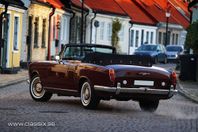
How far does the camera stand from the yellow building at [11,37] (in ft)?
106

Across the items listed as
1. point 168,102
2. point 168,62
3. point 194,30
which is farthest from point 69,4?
point 168,102

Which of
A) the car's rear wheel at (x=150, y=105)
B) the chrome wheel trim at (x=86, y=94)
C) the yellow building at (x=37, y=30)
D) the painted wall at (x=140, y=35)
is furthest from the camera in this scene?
the painted wall at (x=140, y=35)

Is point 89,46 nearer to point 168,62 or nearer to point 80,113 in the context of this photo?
point 80,113

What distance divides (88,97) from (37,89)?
240 centimetres

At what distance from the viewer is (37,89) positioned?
59.5ft

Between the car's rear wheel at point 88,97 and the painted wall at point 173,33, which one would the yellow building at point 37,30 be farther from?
the painted wall at point 173,33

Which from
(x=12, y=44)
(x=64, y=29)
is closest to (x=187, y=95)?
(x=12, y=44)

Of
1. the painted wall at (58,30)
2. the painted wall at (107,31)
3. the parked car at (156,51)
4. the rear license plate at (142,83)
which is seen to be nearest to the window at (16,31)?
the painted wall at (58,30)

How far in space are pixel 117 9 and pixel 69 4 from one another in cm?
1516

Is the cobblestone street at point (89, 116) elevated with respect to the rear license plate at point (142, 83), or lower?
lower

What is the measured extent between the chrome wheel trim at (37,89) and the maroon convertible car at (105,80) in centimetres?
7

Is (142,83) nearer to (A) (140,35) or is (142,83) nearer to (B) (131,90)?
(B) (131,90)

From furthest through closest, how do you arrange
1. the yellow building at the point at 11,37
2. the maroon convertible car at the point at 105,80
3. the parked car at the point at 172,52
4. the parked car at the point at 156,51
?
1. the parked car at the point at 172,52
2. the parked car at the point at 156,51
3. the yellow building at the point at 11,37
4. the maroon convertible car at the point at 105,80

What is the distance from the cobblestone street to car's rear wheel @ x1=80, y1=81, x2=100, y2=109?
5.8 inches
